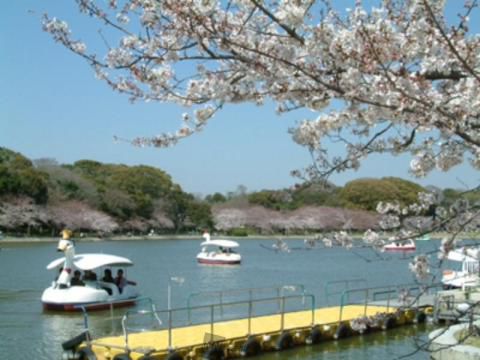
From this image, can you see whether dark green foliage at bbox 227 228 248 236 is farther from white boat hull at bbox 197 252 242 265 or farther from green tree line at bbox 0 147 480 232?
white boat hull at bbox 197 252 242 265

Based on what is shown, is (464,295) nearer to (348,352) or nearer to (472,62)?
(348,352)

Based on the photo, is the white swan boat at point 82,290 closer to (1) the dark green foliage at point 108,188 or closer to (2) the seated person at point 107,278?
(2) the seated person at point 107,278

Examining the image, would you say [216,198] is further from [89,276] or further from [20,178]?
[89,276]

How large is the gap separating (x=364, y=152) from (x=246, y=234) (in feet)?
323

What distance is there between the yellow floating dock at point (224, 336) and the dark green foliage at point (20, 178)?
2268 inches

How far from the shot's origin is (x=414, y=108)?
3.95 m

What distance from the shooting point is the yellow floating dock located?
1276 cm

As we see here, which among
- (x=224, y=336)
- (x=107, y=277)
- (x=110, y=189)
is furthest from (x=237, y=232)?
(x=224, y=336)

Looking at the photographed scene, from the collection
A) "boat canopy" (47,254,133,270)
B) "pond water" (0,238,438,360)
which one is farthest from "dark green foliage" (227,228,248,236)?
"boat canopy" (47,254,133,270)

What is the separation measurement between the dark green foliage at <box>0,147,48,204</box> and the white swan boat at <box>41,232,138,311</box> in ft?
163

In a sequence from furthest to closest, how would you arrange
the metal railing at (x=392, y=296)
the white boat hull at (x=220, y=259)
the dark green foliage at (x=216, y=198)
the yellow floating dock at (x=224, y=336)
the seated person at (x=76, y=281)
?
the dark green foliage at (x=216, y=198) < the white boat hull at (x=220, y=259) < the seated person at (x=76, y=281) < the yellow floating dock at (x=224, y=336) < the metal railing at (x=392, y=296)

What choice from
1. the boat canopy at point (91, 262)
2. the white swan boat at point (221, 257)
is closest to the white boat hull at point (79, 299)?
the boat canopy at point (91, 262)

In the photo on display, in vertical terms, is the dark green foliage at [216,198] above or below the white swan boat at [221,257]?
above

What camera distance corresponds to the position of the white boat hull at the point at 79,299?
22016 mm
